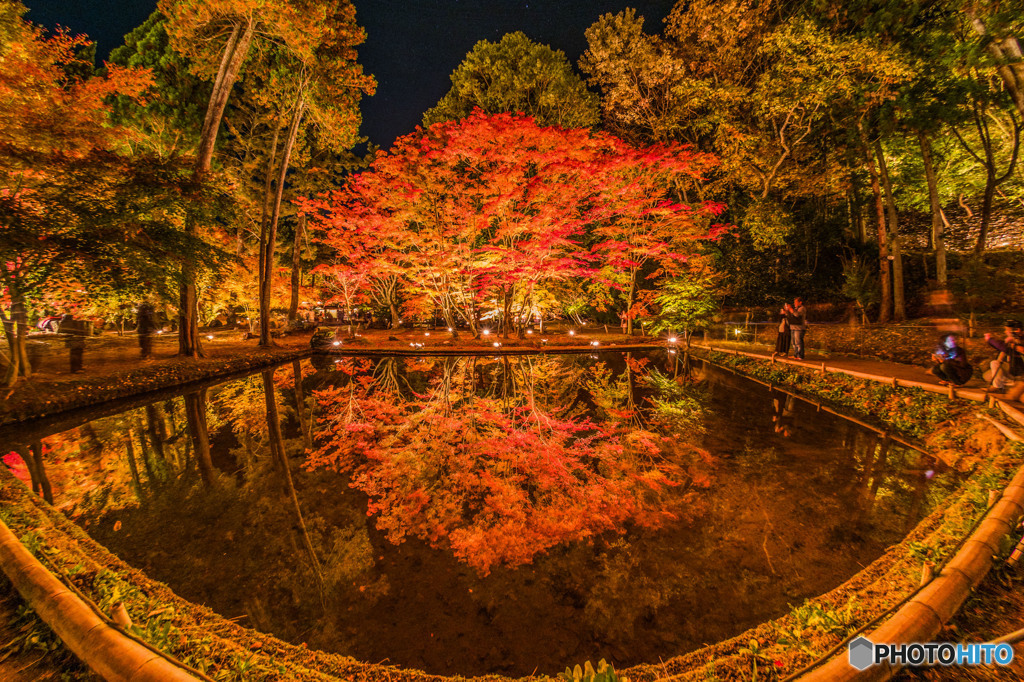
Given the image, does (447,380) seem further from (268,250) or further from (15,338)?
(268,250)

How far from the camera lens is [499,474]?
16.6 feet

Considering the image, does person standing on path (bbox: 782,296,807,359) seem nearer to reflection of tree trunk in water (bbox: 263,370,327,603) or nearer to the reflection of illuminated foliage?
the reflection of illuminated foliage

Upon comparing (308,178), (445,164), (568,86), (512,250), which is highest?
(568,86)

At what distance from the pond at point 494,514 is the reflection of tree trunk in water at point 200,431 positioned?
0.18 ft

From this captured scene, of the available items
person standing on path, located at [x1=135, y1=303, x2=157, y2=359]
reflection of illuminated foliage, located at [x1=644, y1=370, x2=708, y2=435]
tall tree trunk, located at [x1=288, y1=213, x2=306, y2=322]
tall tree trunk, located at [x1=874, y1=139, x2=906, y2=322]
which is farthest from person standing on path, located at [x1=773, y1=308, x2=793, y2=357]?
tall tree trunk, located at [x1=288, y1=213, x2=306, y2=322]

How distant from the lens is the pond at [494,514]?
2.71 meters

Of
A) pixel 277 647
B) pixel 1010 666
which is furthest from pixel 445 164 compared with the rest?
pixel 1010 666

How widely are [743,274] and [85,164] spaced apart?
21628 mm

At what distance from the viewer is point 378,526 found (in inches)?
156

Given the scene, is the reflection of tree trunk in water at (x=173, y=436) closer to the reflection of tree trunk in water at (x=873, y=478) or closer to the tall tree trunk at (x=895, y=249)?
the reflection of tree trunk in water at (x=873, y=478)

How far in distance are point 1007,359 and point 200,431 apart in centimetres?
1341

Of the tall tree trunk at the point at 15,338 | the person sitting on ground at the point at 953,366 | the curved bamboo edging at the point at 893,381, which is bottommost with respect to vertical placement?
the curved bamboo edging at the point at 893,381

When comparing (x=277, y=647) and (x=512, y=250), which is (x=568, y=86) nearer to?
(x=512, y=250)

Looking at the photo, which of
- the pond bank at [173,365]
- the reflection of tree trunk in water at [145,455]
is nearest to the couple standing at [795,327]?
the pond bank at [173,365]
